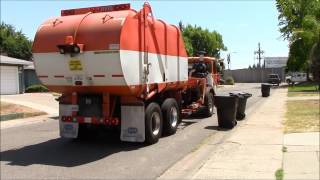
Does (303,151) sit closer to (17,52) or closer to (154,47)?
(154,47)

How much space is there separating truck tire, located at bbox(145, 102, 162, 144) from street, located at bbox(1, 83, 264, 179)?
8.1 inches

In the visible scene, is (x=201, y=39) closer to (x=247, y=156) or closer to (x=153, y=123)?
(x=153, y=123)

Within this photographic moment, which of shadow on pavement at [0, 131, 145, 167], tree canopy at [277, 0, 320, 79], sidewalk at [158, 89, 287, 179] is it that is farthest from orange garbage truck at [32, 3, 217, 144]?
tree canopy at [277, 0, 320, 79]

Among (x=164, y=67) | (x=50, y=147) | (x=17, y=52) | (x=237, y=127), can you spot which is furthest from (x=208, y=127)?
(x=17, y=52)

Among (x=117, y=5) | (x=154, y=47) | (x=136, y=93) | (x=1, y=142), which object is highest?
(x=117, y=5)

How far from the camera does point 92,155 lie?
11.2 metres

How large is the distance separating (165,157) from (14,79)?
108 ft

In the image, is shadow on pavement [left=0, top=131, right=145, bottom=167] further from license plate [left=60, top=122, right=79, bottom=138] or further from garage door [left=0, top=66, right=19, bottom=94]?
garage door [left=0, top=66, right=19, bottom=94]

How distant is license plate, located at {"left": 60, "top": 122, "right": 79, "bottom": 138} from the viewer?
41.1 ft

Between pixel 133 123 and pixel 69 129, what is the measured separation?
1.73 meters

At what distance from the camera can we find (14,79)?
135ft

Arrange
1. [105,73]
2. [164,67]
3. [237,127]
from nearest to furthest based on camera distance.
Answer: [105,73] → [164,67] → [237,127]

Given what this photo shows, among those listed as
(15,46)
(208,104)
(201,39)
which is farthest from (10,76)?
(201,39)

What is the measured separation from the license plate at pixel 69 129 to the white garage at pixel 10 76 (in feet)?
90.8
